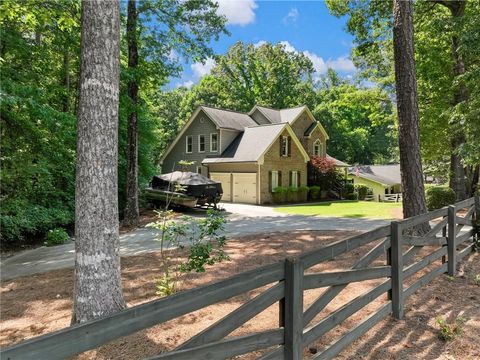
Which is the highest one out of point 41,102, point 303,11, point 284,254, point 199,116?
point 303,11

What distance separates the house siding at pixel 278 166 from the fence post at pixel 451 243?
17718mm

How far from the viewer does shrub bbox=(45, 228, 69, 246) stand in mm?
10695

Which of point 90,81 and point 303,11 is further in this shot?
point 303,11

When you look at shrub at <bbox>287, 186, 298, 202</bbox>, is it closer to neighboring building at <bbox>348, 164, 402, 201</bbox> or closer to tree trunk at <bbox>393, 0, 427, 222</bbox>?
neighboring building at <bbox>348, 164, 402, 201</bbox>

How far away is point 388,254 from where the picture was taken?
4.61 m

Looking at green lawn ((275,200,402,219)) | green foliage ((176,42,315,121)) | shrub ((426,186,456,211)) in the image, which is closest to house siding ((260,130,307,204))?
green lawn ((275,200,402,219))

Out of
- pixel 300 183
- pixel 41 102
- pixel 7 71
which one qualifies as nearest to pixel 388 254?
pixel 41 102

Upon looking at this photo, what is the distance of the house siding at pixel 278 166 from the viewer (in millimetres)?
24312

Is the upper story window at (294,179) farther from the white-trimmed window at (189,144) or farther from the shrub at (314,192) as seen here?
the white-trimmed window at (189,144)

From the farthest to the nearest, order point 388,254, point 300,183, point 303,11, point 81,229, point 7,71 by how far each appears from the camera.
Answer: point 300,183
point 303,11
point 7,71
point 388,254
point 81,229

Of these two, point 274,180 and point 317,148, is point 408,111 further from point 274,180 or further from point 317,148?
point 317,148

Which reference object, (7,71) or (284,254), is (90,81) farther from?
(7,71)

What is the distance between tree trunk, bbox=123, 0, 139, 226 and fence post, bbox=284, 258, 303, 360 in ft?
35.5

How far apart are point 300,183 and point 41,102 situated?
2146cm
